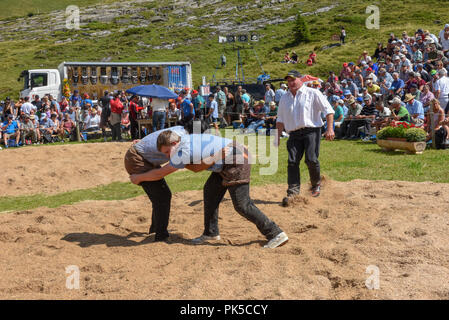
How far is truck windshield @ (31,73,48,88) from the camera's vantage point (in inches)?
1004

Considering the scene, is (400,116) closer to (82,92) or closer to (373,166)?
(373,166)

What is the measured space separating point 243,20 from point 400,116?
215 feet

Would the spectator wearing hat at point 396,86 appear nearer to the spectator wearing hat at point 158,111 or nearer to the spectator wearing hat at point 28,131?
the spectator wearing hat at point 158,111

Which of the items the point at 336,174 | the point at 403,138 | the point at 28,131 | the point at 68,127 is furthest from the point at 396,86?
the point at 28,131

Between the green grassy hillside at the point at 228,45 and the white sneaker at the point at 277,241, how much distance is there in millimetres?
30603

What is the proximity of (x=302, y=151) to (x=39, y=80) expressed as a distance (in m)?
20.6

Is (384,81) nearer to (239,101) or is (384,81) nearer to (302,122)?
(239,101)

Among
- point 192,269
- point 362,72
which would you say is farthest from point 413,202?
point 362,72

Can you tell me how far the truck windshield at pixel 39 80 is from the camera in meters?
25.5

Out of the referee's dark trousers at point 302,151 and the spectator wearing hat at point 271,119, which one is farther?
the spectator wearing hat at point 271,119

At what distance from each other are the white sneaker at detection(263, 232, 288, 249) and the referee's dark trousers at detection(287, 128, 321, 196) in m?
2.33

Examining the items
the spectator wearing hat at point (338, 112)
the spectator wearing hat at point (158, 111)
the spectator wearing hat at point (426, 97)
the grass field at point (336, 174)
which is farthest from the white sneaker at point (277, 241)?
the spectator wearing hat at point (158, 111)

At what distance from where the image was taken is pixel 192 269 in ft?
18.1
